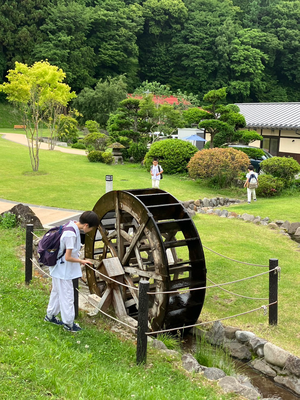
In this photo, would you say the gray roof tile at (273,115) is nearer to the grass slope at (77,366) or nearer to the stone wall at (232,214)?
the stone wall at (232,214)

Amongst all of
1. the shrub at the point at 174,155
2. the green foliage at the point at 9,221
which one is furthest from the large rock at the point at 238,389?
the shrub at the point at 174,155

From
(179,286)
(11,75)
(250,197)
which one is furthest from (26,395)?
(11,75)

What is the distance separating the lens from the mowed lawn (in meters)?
7.02

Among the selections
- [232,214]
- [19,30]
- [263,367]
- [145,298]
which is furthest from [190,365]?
[19,30]

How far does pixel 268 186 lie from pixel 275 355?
13137 mm

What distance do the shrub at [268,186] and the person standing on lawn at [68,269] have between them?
45.8ft

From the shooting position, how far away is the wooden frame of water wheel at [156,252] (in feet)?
20.4

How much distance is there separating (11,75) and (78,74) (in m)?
32.9

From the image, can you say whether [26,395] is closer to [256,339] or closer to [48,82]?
[256,339]

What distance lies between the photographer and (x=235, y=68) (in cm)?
5572

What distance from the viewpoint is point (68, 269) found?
5293 millimetres

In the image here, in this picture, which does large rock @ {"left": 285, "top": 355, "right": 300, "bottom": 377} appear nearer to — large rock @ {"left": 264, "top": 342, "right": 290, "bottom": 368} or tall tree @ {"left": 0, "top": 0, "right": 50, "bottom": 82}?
large rock @ {"left": 264, "top": 342, "right": 290, "bottom": 368}

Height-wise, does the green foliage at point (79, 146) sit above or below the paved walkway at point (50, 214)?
above

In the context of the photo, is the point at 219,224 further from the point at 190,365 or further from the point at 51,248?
the point at 51,248
